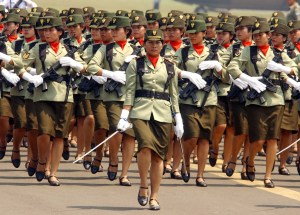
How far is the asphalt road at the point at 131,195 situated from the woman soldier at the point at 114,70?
0.46 metres

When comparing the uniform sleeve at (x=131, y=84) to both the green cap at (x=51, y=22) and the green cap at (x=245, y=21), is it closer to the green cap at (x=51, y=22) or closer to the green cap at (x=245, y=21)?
the green cap at (x=51, y=22)

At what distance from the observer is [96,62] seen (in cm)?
1977

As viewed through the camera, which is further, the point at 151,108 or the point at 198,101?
the point at 198,101

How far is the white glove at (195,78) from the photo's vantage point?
63.9 ft

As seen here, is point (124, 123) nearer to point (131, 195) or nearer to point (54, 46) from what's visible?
point (131, 195)

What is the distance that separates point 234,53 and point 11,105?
11.2 feet

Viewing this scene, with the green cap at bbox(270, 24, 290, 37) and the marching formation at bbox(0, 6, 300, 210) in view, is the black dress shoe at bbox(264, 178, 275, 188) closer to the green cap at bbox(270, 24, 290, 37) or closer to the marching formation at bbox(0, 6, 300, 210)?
the marching formation at bbox(0, 6, 300, 210)

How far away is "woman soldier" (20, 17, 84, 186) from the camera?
19000mm

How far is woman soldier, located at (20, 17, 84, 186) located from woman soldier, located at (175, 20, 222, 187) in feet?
4.57

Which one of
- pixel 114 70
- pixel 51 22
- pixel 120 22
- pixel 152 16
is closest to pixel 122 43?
pixel 120 22

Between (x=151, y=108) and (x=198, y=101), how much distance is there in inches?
94.5

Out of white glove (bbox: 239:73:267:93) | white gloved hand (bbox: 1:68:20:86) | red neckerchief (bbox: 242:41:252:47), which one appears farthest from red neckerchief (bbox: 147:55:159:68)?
red neckerchief (bbox: 242:41:252:47)

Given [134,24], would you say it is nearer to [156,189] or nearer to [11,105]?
[11,105]

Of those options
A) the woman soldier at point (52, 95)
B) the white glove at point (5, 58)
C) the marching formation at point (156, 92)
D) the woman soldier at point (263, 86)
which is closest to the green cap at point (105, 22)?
the marching formation at point (156, 92)
